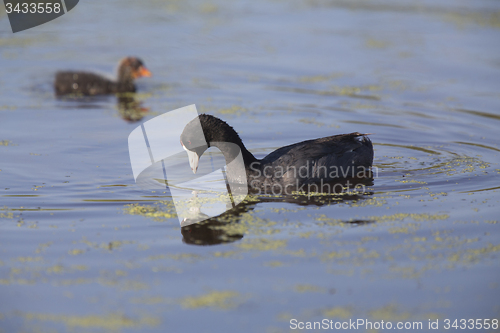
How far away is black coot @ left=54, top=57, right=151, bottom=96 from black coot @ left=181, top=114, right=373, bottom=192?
4537 mm

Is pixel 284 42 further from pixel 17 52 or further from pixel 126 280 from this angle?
pixel 126 280

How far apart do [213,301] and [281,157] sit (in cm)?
224

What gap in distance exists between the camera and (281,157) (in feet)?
17.8

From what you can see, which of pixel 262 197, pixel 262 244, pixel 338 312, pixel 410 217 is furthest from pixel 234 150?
pixel 338 312

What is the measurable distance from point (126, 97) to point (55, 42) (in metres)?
3.78

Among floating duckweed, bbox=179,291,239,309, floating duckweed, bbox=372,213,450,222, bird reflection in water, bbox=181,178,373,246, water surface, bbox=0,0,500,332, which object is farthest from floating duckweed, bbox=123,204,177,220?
floating duckweed, bbox=372,213,450,222

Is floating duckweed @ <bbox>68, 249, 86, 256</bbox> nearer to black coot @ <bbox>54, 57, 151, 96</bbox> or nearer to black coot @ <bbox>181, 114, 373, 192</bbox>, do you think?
black coot @ <bbox>181, 114, 373, 192</bbox>

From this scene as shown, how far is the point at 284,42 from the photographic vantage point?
11.7m

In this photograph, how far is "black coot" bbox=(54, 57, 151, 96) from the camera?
933cm

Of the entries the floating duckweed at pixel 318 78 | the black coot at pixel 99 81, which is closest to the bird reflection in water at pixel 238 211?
the floating duckweed at pixel 318 78

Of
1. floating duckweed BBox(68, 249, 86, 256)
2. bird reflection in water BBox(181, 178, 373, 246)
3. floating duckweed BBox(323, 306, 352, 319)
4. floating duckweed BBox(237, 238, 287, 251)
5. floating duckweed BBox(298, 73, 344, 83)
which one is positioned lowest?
floating duckweed BBox(68, 249, 86, 256)

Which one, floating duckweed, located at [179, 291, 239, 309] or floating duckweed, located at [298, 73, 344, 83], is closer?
floating duckweed, located at [179, 291, 239, 309]

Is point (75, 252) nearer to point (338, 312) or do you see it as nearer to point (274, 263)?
point (274, 263)

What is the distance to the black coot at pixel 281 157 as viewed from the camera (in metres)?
5.36
